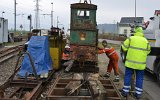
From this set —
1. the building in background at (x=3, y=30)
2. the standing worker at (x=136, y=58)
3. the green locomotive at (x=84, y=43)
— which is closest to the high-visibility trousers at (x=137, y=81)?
the standing worker at (x=136, y=58)

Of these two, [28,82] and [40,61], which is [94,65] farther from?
[28,82]

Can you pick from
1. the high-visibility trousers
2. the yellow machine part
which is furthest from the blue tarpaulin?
the high-visibility trousers

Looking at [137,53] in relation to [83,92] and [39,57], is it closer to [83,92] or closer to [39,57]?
[83,92]

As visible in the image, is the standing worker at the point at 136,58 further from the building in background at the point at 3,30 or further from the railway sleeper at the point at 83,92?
the building in background at the point at 3,30

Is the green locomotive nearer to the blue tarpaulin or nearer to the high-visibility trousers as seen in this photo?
the blue tarpaulin

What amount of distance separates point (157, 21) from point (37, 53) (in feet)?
17.0

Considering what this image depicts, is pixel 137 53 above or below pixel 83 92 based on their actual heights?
above

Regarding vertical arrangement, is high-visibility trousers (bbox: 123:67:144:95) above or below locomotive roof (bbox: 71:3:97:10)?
below

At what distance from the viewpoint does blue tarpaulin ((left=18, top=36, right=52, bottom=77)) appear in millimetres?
12977

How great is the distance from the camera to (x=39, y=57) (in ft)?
45.0

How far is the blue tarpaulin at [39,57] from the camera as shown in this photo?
1298 cm

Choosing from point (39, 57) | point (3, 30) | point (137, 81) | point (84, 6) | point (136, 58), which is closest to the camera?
point (136, 58)

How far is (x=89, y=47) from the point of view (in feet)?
49.2

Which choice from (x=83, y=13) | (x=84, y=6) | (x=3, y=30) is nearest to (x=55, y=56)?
(x=83, y=13)
